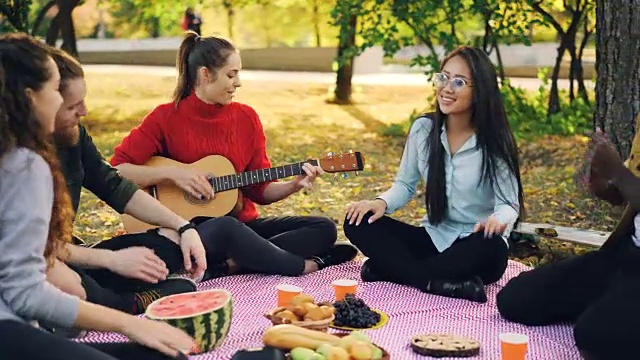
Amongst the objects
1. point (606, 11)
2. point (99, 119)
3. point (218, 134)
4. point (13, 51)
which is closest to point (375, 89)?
point (99, 119)

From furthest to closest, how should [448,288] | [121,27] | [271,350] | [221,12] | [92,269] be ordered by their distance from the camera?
[121,27] → [221,12] → [448,288] → [92,269] → [271,350]

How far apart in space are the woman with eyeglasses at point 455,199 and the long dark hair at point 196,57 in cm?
107

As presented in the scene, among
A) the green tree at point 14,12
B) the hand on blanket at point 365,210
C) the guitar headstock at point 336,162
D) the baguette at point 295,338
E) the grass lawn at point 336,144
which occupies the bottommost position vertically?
the grass lawn at point 336,144

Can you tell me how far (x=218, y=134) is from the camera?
4938mm

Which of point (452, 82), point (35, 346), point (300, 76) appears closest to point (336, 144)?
point (452, 82)

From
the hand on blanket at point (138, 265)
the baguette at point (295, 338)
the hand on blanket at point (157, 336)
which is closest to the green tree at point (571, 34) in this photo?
the hand on blanket at point (138, 265)

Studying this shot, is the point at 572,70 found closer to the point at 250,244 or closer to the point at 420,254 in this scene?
the point at 420,254

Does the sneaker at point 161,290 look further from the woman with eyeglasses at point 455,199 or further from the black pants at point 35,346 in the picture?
the black pants at point 35,346

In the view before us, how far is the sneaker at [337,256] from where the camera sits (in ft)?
16.4

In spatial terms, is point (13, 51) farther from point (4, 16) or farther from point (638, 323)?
point (4, 16)

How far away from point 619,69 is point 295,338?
367 cm

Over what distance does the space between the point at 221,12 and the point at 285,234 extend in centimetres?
1752

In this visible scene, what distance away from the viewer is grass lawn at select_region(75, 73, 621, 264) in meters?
6.89

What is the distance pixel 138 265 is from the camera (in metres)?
3.78
